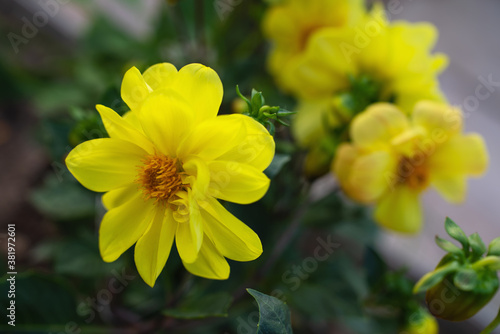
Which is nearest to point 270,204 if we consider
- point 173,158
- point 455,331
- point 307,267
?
point 307,267

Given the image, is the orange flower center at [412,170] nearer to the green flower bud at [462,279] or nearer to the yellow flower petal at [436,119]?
the yellow flower petal at [436,119]

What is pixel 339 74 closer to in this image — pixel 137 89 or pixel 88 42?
pixel 137 89

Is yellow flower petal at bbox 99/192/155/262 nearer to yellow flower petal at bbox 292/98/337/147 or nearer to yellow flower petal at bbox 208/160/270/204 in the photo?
yellow flower petal at bbox 208/160/270/204

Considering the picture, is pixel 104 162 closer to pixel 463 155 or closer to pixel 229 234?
pixel 229 234
